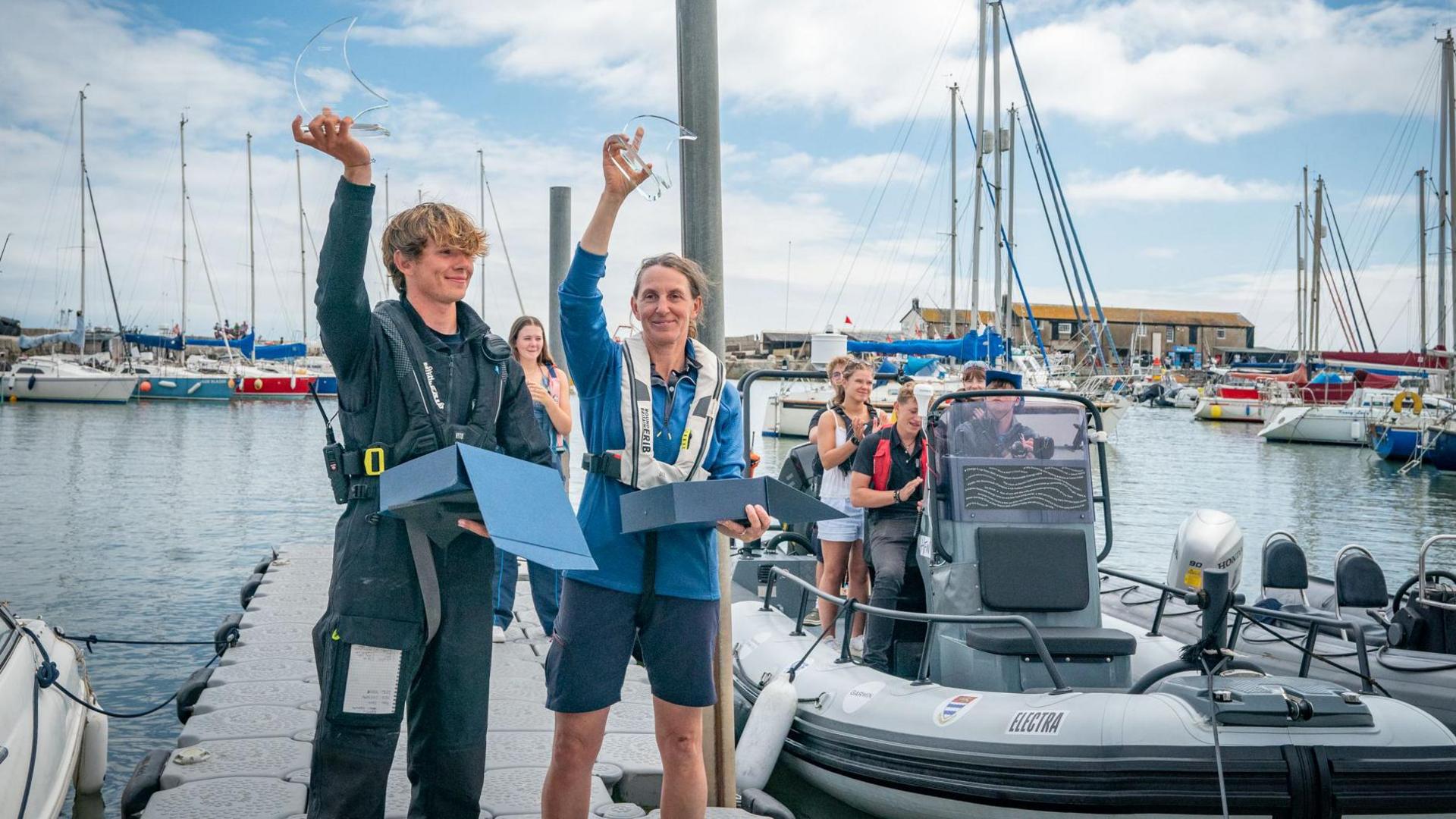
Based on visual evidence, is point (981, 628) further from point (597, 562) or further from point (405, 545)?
point (405, 545)

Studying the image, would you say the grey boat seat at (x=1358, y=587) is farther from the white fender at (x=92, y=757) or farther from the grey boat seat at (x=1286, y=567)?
the white fender at (x=92, y=757)

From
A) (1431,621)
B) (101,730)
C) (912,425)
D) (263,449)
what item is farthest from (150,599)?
(263,449)

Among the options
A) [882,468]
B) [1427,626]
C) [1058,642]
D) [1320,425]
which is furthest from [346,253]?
[1320,425]

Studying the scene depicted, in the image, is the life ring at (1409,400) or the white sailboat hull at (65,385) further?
the white sailboat hull at (65,385)

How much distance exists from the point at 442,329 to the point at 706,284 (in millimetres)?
896

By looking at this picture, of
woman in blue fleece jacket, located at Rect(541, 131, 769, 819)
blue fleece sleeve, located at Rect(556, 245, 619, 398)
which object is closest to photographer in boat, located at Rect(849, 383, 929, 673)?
woman in blue fleece jacket, located at Rect(541, 131, 769, 819)

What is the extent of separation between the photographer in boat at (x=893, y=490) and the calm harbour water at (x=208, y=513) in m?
1.40

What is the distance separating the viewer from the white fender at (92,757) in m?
5.34

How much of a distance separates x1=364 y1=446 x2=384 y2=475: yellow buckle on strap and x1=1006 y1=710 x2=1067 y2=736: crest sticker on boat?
125 inches

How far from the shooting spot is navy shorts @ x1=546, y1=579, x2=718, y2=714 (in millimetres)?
2980

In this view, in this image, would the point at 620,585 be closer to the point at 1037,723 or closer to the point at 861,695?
the point at 1037,723

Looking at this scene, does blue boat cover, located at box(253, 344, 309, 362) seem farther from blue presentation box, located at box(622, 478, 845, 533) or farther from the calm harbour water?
blue presentation box, located at box(622, 478, 845, 533)

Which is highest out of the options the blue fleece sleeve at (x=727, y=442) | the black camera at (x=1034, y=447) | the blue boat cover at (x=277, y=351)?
the blue boat cover at (x=277, y=351)

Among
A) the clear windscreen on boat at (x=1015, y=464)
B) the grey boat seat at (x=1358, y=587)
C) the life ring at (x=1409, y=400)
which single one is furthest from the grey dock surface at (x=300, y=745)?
the life ring at (x=1409, y=400)
